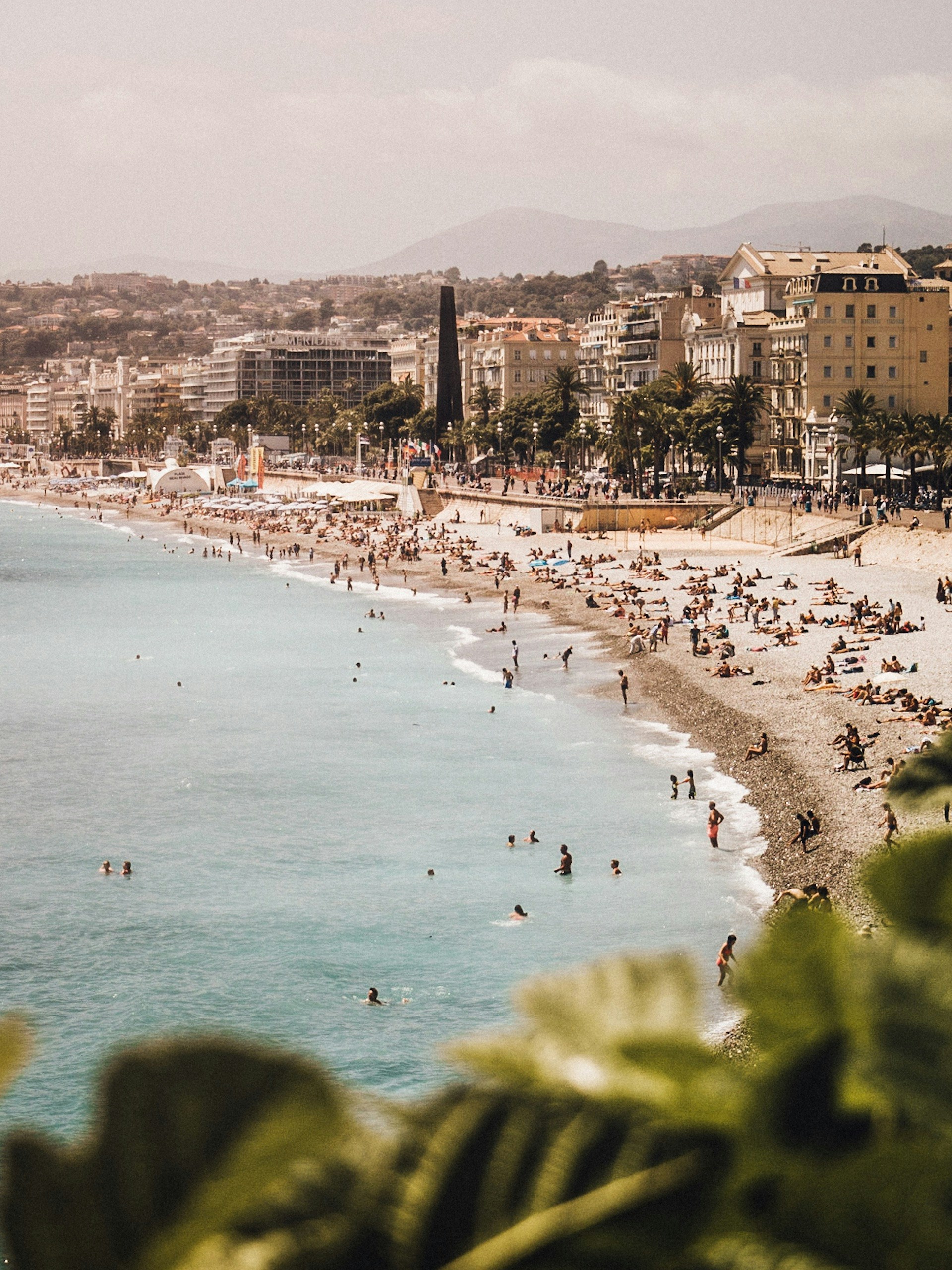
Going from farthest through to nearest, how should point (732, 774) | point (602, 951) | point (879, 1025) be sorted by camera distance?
1. point (732, 774)
2. point (602, 951)
3. point (879, 1025)

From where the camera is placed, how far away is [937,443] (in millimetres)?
68750

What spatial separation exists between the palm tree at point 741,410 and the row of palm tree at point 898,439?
5.30 meters

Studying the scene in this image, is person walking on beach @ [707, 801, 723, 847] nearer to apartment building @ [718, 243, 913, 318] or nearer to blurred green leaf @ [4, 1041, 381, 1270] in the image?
blurred green leaf @ [4, 1041, 381, 1270]

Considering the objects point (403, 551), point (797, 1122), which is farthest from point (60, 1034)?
point (403, 551)

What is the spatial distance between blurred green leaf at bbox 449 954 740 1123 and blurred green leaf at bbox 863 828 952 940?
32 cm

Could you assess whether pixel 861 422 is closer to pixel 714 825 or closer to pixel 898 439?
pixel 898 439

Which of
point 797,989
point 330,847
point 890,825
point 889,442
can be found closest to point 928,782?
point 797,989

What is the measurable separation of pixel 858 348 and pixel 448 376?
58960 millimetres

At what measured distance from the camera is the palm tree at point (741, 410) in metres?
83.2

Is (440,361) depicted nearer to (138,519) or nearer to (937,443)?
(138,519)

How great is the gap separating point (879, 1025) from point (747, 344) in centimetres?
9492

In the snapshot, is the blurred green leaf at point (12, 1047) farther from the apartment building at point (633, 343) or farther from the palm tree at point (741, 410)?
the apartment building at point (633, 343)

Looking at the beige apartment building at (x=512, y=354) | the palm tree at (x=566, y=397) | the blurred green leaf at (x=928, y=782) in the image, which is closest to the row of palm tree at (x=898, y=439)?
the palm tree at (x=566, y=397)

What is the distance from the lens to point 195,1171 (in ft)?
4.43
